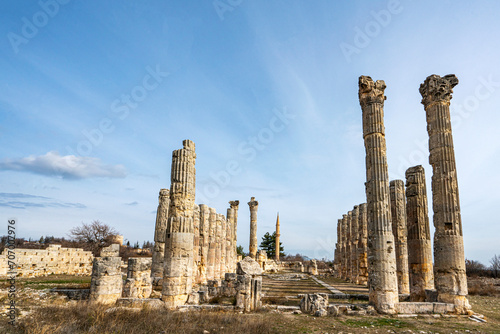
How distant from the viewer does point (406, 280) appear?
16625 millimetres

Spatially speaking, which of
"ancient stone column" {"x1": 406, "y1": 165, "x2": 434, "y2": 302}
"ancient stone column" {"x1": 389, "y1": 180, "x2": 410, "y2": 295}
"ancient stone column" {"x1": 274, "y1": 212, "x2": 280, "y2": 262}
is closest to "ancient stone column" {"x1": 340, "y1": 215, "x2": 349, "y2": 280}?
"ancient stone column" {"x1": 389, "y1": 180, "x2": 410, "y2": 295}

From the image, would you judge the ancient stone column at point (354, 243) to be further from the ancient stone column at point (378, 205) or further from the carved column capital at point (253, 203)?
the ancient stone column at point (378, 205)

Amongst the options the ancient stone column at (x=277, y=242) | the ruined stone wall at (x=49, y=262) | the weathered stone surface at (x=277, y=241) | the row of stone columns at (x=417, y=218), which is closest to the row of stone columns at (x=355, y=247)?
the row of stone columns at (x=417, y=218)

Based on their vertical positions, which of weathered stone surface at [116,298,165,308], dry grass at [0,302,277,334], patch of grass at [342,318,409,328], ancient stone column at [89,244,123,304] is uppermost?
ancient stone column at [89,244,123,304]

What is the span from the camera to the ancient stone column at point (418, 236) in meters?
14.7

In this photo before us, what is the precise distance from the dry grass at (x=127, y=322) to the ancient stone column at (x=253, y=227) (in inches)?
995

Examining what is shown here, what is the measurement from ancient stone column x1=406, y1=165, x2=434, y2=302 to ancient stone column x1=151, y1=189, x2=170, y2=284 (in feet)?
43.5

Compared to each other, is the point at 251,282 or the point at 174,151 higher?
the point at 174,151

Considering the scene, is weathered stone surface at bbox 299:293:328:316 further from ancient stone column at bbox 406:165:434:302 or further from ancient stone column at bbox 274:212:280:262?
ancient stone column at bbox 274:212:280:262

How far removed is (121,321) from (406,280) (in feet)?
46.4

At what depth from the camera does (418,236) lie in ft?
51.0

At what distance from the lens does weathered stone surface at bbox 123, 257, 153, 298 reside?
46.3ft

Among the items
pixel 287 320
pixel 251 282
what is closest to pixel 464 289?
pixel 287 320

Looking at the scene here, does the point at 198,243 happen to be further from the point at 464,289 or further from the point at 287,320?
the point at 464,289
